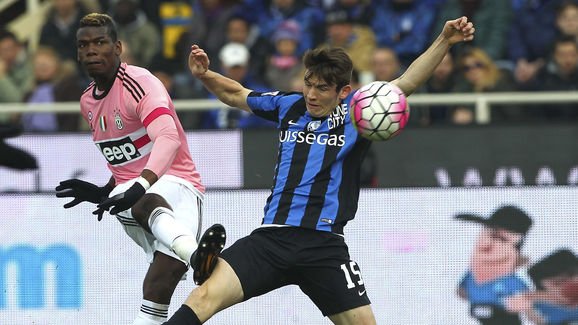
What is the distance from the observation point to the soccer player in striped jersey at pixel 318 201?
6730 mm

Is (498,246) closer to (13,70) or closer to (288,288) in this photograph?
(288,288)

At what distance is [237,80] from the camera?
40.3 feet

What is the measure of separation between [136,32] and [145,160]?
5905 mm

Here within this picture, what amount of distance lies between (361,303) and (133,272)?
293 centimetres

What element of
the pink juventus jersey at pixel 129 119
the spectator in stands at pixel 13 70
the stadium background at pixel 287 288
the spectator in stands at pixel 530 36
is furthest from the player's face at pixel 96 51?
the spectator in stands at pixel 530 36

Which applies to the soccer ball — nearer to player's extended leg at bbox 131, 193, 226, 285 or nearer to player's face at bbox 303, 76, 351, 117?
player's face at bbox 303, 76, 351, 117

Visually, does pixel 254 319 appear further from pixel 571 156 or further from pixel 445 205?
pixel 571 156

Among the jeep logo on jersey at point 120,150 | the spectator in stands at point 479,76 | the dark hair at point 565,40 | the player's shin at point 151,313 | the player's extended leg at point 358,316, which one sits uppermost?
the dark hair at point 565,40

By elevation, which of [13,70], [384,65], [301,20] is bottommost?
[13,70]

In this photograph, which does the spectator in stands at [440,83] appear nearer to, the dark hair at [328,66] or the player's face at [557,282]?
the player's face at [557,282]

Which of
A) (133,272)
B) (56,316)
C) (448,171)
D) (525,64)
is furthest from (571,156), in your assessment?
(56,316)

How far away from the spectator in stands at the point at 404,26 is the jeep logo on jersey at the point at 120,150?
5.47 metres

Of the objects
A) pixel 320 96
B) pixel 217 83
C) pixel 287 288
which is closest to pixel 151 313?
pixel 217 83

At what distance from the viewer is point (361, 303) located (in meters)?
6.75
